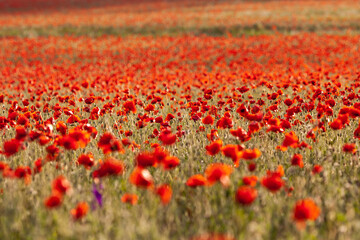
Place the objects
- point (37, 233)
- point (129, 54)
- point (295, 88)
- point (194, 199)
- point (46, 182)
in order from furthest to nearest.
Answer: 1. point (129, 54)
2. point (295, 88)
3. point (46, 182)
4. point (194, 199)
5. point (37, 233)

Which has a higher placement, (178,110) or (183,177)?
(183,177)

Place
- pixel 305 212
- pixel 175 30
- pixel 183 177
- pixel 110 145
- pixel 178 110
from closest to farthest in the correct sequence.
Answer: pixel 305 212, pixel 110 145, pixel 183 177, pixel 178 110, pixel 175 30

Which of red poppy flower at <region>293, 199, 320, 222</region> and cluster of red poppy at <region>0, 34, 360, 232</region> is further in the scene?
cluster of red poppy at <region>0, 34, 360, 232</region>

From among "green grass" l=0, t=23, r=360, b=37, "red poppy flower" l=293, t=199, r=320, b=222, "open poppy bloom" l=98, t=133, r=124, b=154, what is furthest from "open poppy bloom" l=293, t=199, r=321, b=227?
"green grass" l=0, t=23, r=360, b=37

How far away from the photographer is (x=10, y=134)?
4090 mm

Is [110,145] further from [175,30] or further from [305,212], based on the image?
[175,30]

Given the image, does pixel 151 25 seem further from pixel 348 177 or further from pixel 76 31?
pixel 348 177

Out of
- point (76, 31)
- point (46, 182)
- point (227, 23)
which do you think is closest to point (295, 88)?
point (46, 182)

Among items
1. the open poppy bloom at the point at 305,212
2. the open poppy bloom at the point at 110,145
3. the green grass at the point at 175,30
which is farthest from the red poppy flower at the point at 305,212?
the green grass at the point at 175,30

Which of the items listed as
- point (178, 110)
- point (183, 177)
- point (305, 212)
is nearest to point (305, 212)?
point (305, 212)

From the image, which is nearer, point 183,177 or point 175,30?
point 183,177

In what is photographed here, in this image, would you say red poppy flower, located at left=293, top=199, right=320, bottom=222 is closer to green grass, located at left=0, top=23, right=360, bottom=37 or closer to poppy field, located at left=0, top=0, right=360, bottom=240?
poppy field, located at left=0, top=0, right=360, bottom=240

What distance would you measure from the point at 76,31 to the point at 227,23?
8.21 m

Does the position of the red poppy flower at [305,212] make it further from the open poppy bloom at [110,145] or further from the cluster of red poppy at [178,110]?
the open poppy bloom at [110,145]
